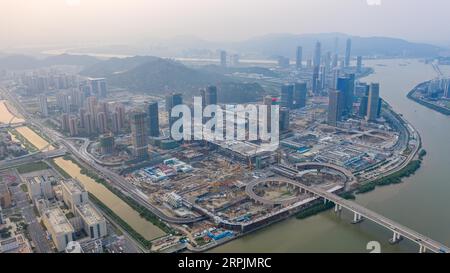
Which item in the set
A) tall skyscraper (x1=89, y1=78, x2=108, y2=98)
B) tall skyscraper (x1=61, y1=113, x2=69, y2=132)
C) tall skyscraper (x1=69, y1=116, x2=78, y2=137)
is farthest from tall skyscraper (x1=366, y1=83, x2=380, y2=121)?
tall skyscraper (x1=89, y1=78, x2=108, y2=98)

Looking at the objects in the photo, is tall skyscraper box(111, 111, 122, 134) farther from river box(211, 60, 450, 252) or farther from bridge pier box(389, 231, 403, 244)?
bridge pier box(389, 231, 403, 244)

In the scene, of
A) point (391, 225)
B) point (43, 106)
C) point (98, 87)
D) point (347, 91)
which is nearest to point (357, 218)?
point (391, 225)

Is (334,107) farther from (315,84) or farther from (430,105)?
(430,105)

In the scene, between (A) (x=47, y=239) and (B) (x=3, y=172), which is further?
(B) (x=3, y=172)

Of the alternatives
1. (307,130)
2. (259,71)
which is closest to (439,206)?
(307,130)
